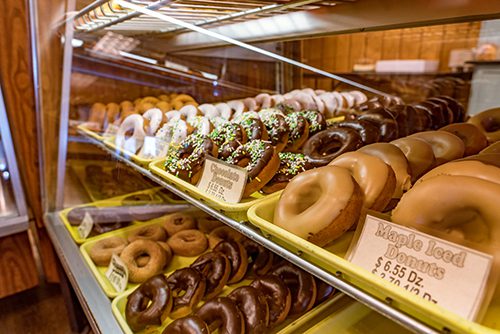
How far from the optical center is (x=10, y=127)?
2.08 m

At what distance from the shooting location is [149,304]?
122 centimetres

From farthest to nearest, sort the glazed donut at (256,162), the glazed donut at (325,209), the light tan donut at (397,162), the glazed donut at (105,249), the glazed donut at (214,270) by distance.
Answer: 1. the glazed donut at (105,249)
2. the glazed donut at (214,270)
3. the glazed donut at (256,162)
4. the light tan donut at (397,162)
5. the glazed donut at (325,209)

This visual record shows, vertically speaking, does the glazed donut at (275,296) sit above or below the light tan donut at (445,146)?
below

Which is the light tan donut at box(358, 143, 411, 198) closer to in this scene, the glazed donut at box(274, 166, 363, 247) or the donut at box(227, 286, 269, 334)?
the glazed donut at box(274, 166, 363, 247)

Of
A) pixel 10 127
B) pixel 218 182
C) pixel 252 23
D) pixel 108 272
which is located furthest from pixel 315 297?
pixel 10 127

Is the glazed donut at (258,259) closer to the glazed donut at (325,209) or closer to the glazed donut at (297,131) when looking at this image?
A: the glazed donut at (297,131)

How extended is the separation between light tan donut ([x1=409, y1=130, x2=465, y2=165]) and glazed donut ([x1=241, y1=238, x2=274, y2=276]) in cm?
66

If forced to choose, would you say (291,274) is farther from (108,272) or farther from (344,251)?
(108,272)

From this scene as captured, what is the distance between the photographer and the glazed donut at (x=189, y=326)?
1000 mm

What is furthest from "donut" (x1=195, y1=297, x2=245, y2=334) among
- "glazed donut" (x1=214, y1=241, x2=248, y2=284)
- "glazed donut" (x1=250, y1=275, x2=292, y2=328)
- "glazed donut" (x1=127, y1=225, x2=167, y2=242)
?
"glazed donut" (x1=127, y1=225, x2=167, y2=242)

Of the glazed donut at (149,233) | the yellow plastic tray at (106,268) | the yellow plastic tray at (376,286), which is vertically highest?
the yellow plastic tray at (376,286)

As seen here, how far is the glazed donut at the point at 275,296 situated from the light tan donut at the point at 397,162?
456mm

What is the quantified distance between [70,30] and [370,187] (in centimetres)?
160

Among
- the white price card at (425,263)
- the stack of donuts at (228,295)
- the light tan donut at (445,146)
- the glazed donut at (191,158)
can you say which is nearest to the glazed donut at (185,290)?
the stack of donuts at (228,295)
